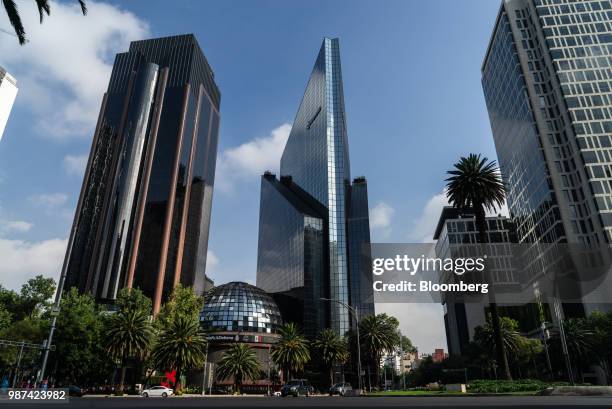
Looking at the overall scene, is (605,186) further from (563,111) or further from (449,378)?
(449,378)

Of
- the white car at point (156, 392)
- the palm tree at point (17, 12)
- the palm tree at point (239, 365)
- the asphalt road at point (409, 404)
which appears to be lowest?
the white car at point (156, 392)

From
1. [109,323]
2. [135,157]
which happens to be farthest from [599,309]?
[135,157]

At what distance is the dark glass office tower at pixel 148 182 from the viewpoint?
122062 mm

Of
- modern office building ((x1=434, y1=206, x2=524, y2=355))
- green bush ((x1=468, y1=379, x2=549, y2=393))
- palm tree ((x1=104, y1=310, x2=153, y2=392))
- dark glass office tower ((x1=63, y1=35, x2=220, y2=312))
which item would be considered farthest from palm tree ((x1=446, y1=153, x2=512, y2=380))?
dark glass office tower ((x1=63, y1=35, x2=220, y2=312))

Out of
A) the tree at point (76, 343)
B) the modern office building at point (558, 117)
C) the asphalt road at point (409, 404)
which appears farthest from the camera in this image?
the modern office building at point (558, 117)

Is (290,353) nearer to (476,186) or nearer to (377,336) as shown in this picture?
(377,336)

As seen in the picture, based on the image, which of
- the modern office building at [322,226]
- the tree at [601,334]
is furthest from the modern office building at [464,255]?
the tree at [601,334]

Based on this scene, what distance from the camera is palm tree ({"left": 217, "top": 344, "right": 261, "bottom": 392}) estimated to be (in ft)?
230

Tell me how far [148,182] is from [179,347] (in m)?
83.6

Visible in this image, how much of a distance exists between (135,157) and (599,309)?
439 ft

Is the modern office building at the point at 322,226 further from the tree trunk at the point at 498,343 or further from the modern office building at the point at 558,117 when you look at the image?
the tree trunk at the point at 498,343

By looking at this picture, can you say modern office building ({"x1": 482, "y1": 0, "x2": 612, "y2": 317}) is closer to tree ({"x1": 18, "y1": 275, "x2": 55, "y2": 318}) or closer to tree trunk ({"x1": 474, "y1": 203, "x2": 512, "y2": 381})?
tree trunk ({"x1": 474, "y1": 203, "x2": 512, "y2": 381})

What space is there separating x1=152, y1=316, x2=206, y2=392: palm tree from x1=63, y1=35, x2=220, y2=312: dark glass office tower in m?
61.0

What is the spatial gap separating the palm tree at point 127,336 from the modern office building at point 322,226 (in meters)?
72.2
